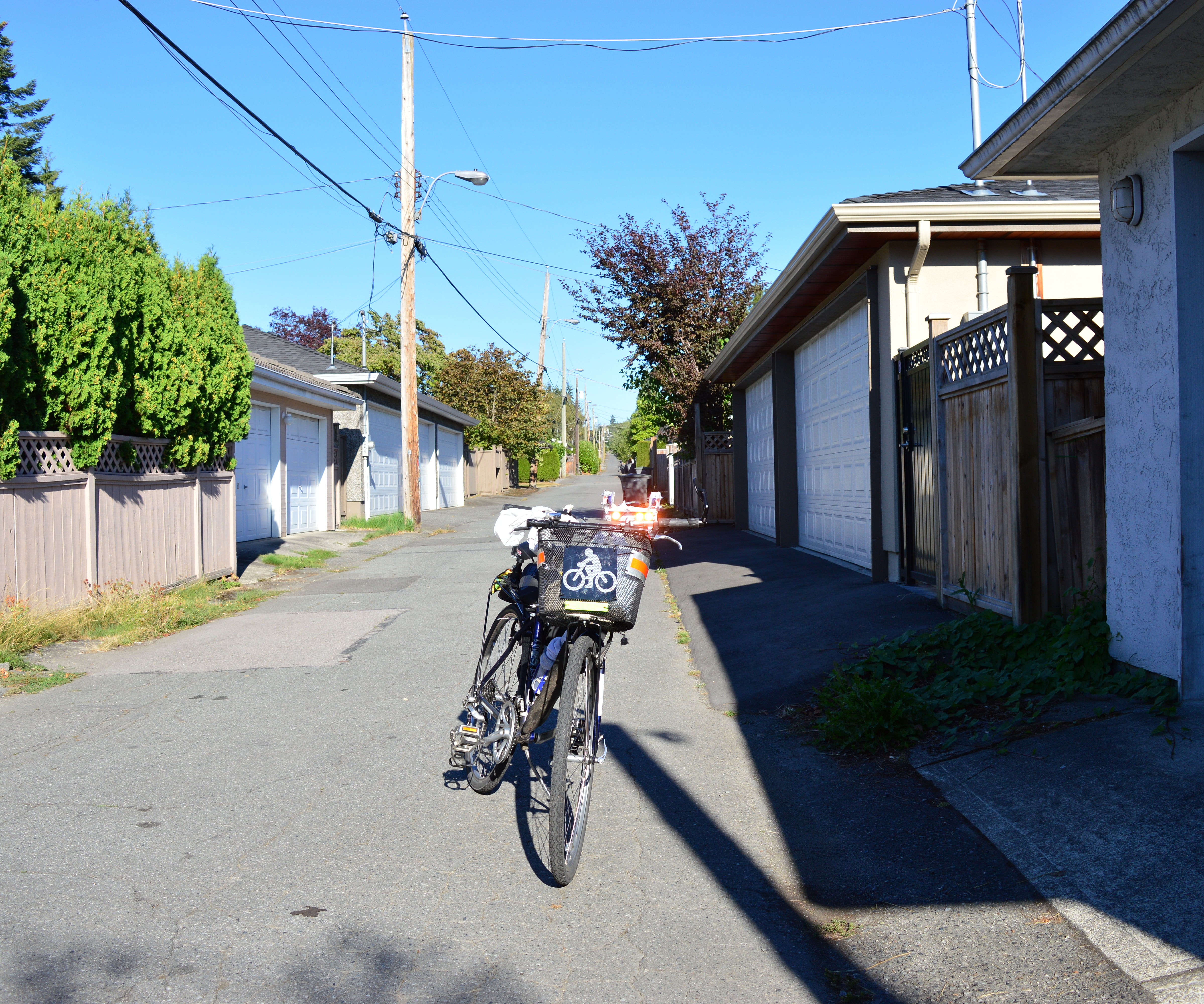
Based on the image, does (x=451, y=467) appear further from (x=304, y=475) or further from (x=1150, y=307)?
(x=1150, y=307)

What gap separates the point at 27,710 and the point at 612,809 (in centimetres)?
426

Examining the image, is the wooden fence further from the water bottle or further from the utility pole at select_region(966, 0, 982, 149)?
the water bottle

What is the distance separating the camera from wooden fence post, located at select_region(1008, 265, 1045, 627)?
5852 mm

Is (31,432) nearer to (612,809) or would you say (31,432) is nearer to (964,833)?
(612,809)

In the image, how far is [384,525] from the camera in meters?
23.3

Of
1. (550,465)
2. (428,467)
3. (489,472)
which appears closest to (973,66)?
(428,467)

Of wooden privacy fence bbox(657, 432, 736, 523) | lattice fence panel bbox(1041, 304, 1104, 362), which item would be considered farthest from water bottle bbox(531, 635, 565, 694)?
wooden privacy fence bbox(657, 432, 736, 523)

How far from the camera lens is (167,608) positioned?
32.7 feet

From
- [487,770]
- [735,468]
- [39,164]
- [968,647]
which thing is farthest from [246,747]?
[39,164]

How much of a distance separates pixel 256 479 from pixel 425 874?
15.7 metres

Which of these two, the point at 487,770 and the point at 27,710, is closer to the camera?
the point at 487,770

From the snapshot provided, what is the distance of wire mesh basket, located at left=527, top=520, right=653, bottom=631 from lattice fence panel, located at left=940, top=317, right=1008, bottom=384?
3.59 m

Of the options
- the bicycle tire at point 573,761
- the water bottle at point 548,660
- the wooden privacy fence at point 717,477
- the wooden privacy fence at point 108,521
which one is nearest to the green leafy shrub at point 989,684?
the bicycle tire at point 573,761

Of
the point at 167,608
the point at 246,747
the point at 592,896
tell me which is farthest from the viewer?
the point at 167,608
